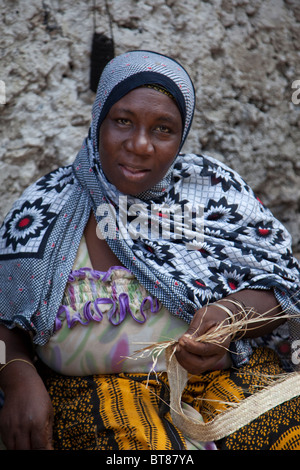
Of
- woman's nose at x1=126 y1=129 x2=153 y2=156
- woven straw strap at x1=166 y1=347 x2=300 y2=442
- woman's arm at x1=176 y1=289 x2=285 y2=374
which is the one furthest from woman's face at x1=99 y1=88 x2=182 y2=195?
woven straw strap at x1=166 y1=347 x2=300 y2=442

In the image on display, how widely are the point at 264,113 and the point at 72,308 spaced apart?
68.9 inches

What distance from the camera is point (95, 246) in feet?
6.51

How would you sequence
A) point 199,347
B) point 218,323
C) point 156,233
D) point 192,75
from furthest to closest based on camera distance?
point 192,75 < point 156,233 < point 218,323 < point 199,347

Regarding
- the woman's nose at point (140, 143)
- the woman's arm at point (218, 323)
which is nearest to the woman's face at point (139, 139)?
the woman's nose at point (140, 143)

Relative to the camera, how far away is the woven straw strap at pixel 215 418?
5.69 feet

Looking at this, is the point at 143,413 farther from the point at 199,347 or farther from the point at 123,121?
the point at 123,121

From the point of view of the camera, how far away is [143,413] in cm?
176

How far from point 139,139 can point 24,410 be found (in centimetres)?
92

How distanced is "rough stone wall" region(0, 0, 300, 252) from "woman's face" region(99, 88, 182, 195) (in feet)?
2.78

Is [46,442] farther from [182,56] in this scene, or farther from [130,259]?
[182,56]

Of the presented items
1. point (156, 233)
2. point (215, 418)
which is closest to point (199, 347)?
point (215, 418)

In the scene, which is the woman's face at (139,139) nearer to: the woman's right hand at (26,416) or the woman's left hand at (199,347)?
the woman's left hand at (199,347)

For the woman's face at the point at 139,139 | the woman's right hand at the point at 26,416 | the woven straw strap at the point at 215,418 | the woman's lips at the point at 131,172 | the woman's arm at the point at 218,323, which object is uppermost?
the woman's face at the point at 139,139

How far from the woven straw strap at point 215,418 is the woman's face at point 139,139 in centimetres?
61
